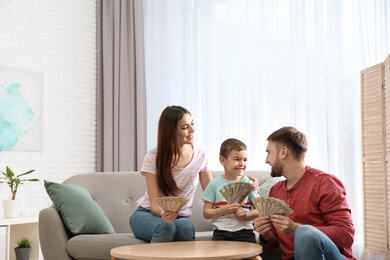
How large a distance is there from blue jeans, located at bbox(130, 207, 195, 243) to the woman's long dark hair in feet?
0.68

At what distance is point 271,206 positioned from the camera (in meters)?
3.01

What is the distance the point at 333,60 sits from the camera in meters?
5.88

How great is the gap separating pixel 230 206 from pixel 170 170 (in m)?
0.52

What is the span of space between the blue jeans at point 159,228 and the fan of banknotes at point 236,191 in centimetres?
35

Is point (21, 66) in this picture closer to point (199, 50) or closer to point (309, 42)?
point (199, 50)

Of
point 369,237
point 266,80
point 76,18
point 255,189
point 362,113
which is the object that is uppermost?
point 76,18

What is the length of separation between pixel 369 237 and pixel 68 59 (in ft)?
13.2

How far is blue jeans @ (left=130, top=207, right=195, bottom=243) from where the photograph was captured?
352 cm

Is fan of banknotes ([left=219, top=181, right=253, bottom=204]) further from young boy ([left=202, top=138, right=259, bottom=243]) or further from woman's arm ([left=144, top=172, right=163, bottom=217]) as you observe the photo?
woman's arm ([left=144, top=172, right=163, bottom=217])

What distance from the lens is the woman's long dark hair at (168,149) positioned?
374 centimetres

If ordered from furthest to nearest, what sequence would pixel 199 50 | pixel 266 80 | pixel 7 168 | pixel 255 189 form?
pixel 199 50 → pixel 266 80 → pixel 7 168 → pixel 255 189

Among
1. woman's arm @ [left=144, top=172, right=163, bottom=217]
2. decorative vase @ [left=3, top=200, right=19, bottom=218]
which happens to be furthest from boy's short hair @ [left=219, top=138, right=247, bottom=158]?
decorative vase @ [left=3, top=200, right=19, bottom=218]

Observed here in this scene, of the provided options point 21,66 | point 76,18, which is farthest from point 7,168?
point 76,18

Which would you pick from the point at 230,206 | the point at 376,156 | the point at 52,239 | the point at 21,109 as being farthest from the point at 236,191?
the point at 21,109
